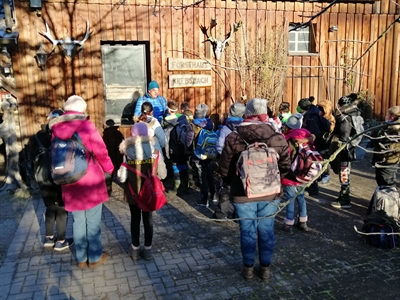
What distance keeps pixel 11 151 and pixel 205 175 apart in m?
3.95

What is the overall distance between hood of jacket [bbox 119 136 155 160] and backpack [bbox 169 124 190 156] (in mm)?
2419

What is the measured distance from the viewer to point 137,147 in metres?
4.69

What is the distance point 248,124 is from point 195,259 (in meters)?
1.87

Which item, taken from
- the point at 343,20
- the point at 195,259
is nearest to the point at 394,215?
the point at 195,259

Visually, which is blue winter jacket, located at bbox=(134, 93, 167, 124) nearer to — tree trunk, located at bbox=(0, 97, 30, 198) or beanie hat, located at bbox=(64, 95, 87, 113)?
tree trunk, located at bbox=(0, 97, 30, 198)

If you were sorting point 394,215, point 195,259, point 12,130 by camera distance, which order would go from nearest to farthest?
point 195,259
point 394,215
point 12,130

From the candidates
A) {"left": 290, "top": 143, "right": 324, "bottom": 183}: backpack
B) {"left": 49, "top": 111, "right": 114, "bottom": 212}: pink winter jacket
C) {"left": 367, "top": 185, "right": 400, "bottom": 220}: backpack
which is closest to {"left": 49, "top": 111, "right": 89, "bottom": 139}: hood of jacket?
{"left": 49, "top": 111, "right": 114, "bottom": 212}: pink winter jacket

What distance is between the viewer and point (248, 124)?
424 centimetres

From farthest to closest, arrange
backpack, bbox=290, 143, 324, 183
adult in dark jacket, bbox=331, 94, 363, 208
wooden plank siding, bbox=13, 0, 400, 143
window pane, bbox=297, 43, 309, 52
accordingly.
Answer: window pane, bbox=297, 43, 309, 52, wooden plank siding, bbox=13, 0, 400, 143, adult in dark jacket, bbox=331, 94, 363, 208, backpack, bbox=290, 143, 324, 183

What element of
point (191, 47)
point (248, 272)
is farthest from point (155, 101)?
point (248, 272)

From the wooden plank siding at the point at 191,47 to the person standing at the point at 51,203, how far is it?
3186 mm

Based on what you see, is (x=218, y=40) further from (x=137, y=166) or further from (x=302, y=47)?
(x=137, y=166)

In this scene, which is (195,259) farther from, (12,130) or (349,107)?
(12,130)

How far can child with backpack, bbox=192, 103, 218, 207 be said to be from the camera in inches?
260
